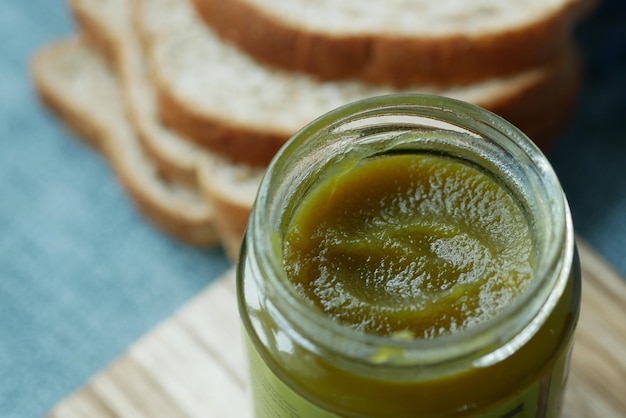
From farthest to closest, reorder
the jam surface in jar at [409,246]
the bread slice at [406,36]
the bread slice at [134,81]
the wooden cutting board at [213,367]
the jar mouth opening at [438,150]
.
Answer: the bread slice at [134,81] < the bread slice at [406,36] < the wooden cutting board at [213,367] < the jam surface in jar at [409,246] < the jar mouth opening at [438,150]

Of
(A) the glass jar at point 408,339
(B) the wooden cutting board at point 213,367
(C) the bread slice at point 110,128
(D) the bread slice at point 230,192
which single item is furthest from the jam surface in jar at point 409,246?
(C) the bread slice at point 110,128

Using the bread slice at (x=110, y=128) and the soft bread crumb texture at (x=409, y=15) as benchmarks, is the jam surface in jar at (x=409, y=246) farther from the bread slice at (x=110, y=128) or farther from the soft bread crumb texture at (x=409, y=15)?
the bread slice at (x=110, y=128)

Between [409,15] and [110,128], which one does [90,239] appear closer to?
[110,128]

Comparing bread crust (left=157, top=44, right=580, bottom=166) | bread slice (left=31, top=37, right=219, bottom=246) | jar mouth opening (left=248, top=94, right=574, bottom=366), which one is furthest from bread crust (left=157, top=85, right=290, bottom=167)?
jar mouth opening (left=248, top=94, right=574, bottom=366)

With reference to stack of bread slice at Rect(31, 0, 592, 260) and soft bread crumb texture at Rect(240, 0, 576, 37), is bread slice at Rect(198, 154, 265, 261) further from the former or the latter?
soft bread crumb texture at Rect(240, 0, 576, 37)

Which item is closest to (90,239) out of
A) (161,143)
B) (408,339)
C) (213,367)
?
(161,143)

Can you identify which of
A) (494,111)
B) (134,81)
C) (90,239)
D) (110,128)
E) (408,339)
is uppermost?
(408,339)
